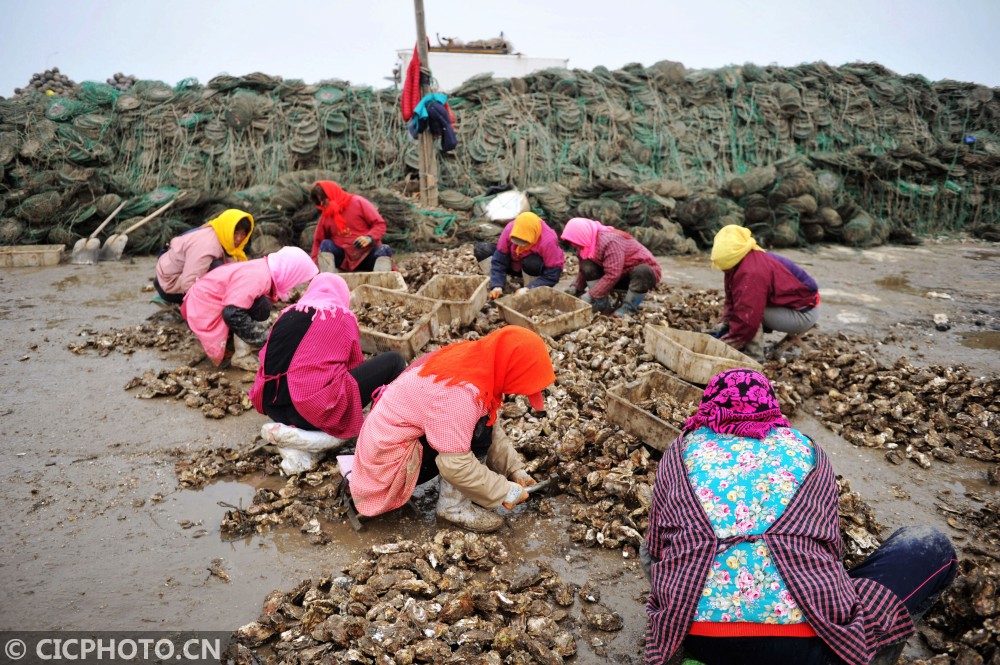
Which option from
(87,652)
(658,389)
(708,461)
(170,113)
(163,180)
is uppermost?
(170,113)

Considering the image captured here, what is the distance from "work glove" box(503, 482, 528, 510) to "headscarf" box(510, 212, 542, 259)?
9.32ft

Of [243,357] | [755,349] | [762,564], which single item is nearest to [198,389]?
[243,357]

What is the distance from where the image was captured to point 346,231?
234 inches

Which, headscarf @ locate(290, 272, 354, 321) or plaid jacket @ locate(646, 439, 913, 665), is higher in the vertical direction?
headscarf @ locate(290, 272, 354, 321)

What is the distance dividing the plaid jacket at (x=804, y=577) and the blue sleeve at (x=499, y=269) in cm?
369

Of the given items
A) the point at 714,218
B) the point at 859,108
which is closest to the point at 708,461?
the point at 714,218

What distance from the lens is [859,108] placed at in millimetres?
10836

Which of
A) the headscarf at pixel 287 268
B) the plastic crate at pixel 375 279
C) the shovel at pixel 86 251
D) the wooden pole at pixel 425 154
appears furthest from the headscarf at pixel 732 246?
the shovel at pixel 86 251

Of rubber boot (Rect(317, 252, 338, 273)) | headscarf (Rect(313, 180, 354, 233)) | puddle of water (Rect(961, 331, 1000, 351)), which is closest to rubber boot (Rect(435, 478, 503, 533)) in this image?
rubber boot (Rect(317, 252, 338, 273))

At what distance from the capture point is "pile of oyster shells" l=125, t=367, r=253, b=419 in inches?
149

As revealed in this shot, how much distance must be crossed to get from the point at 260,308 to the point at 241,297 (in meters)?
0.17

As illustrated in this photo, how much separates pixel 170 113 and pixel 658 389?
875cm

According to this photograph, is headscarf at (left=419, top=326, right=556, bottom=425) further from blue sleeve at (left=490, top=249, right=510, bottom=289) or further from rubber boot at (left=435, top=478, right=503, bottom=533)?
blue sleeve at (left=490, top=249, right=510, bottom=289)

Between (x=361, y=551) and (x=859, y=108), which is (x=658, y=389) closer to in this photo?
(x=361, y=551)
